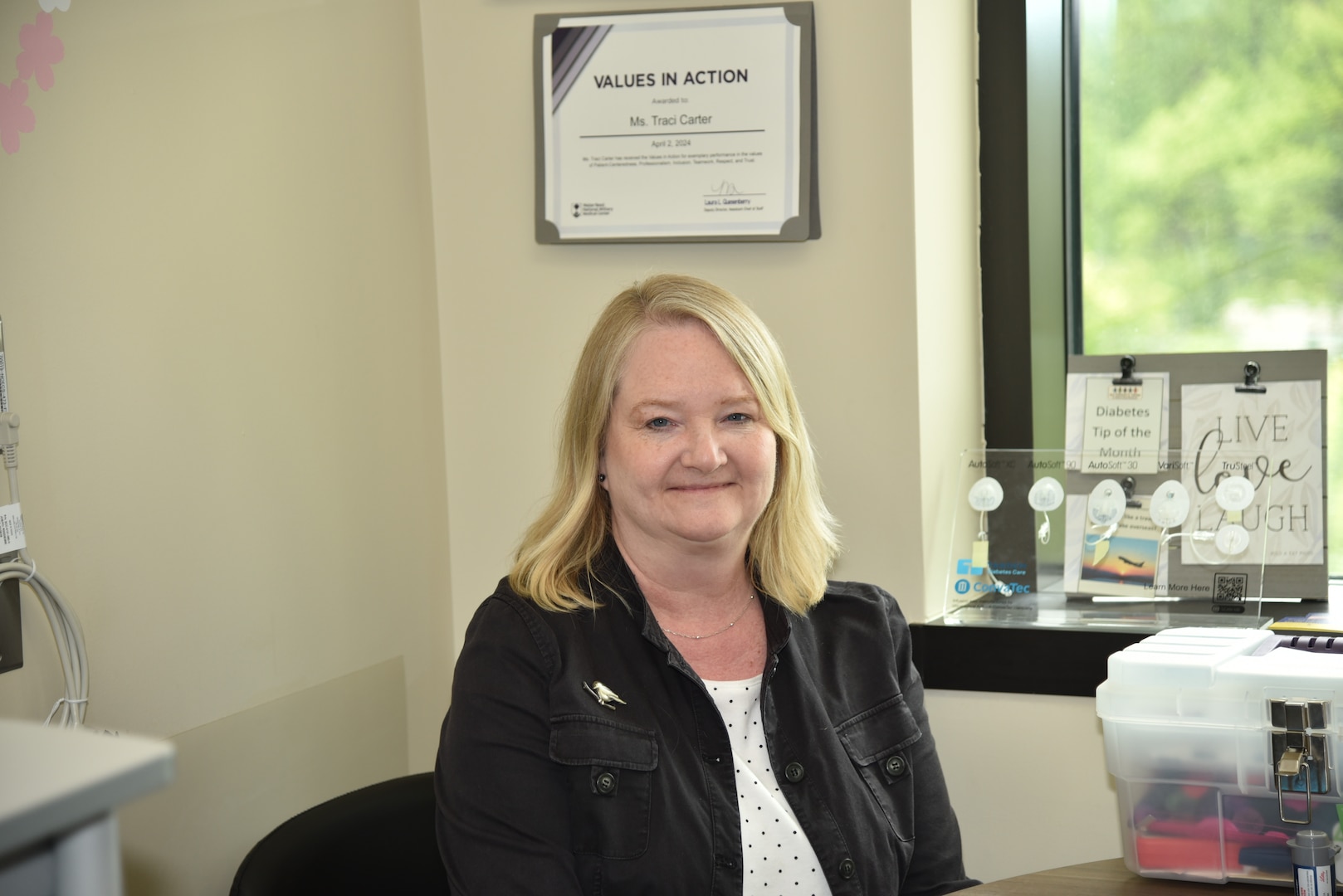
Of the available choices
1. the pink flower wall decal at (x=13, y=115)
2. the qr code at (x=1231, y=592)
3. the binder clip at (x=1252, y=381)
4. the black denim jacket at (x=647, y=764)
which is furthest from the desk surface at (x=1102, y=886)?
the pink flower wall decal at (x=13, y=115)

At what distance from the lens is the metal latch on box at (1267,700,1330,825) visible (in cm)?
132

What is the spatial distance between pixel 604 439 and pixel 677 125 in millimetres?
668

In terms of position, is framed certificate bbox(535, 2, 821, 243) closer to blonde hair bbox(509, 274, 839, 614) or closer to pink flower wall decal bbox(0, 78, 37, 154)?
blonde hair bbox(509, 274, 839, 614)

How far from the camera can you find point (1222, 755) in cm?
138

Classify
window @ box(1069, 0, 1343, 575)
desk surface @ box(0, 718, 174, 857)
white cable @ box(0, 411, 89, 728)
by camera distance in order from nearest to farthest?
desk surface @ box(0, 718, 174, 857), white cable @ box(0, 411, 89, 728), window @ box(1069, 0, 1343, 575)

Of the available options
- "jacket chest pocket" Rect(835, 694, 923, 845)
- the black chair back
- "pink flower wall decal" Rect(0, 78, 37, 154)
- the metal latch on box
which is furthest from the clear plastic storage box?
"pink flower wall decal" Rect(0, 78, 37, 154)

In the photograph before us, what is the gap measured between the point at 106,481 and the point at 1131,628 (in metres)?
1.51

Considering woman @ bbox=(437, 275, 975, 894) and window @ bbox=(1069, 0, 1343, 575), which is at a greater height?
window @ bbox=(1069, 0, 1343, 575)

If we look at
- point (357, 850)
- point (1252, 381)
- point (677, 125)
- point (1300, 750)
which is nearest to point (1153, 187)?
point (1252, 381)

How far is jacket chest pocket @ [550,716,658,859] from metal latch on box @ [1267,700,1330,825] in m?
0.71

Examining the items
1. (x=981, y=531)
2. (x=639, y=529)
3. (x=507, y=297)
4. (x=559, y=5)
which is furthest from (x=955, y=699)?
(x=559, y=5)

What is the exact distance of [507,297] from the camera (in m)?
2.23

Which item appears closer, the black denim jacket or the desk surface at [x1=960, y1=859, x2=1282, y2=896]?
the desk surface at [x1=960, y1=859, x2=1282, y2=896]

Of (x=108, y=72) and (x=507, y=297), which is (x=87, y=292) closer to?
(x=108, y=72)
